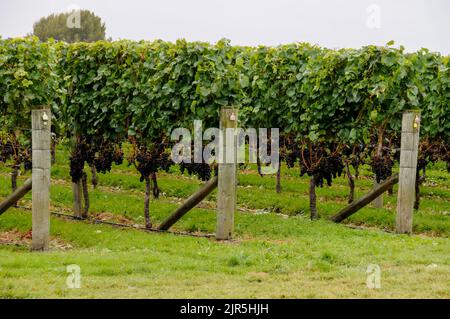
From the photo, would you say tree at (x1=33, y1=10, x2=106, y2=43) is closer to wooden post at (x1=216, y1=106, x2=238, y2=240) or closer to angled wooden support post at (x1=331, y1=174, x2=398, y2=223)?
angled wooden support post at (x1=331, y1=174, x2=398, y2=223)

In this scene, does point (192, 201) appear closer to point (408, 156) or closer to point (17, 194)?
point (17, 194)

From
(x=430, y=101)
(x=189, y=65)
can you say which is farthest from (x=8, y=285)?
(x=430, y=101)

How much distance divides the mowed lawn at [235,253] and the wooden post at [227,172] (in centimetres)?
41

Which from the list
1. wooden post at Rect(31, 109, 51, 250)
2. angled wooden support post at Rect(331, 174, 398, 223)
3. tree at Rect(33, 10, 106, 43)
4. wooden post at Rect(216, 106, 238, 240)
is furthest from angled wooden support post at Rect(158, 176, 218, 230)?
tree at Rect(33, 10, 106, 43)

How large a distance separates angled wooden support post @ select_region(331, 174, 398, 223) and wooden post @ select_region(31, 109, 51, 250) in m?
6.23

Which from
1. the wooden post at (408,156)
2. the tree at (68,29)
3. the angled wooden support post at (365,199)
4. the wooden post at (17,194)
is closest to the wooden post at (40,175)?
the wooden post at (17,194)

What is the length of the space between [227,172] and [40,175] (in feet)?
10.3

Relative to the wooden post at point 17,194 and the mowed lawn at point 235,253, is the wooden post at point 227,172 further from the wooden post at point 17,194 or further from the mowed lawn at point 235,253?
the wooden post at point 17,194

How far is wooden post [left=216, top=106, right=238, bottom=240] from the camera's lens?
39.4 ft

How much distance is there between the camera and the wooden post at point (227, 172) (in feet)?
39.4

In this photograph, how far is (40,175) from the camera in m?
11.6

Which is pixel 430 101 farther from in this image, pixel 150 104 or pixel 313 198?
pixel 150 104

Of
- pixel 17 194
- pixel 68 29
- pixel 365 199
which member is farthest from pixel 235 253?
pixel 68 29
